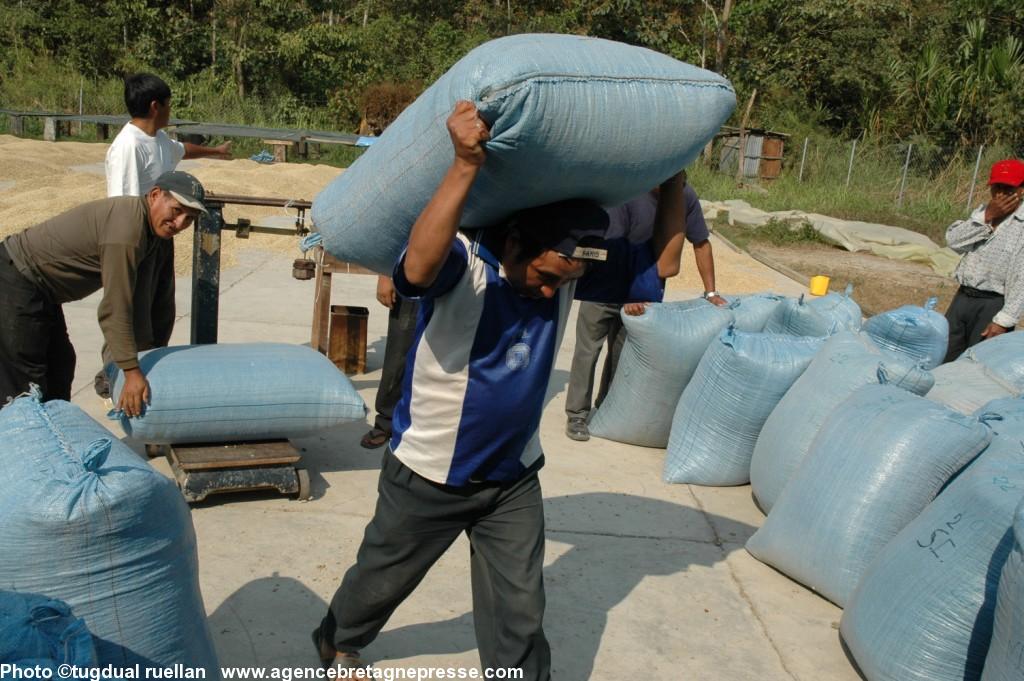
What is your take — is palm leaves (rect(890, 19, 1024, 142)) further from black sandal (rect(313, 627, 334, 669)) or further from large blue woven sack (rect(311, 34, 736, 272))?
black sandal (rect(313, 627, 334, 669))

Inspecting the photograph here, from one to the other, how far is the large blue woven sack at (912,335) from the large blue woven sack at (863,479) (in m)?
0.90

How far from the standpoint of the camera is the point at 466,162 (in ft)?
7.23

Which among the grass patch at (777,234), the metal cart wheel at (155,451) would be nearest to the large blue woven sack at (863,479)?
the metal cart wheel at (155,451)

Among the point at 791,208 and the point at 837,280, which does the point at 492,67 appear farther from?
the point at 791,208

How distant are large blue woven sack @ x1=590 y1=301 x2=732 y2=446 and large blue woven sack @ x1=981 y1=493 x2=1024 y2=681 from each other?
8.85 feet

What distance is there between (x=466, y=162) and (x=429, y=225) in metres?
0.16

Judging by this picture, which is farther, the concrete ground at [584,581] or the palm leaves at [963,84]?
the palm leaves at [963,84]

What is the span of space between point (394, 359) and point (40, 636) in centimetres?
339

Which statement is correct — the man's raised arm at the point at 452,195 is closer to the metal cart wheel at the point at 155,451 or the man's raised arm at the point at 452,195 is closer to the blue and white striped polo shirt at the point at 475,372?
the blue and white striped polo shirt at the point at 475,372

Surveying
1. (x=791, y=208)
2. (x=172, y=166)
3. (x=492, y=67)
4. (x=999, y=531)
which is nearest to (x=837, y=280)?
(x=791, y=208)

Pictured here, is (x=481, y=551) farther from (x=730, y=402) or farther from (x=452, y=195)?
(x=730, y=402)

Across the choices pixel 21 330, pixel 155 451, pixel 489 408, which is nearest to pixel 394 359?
pixel 155 451

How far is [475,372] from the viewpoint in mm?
2621

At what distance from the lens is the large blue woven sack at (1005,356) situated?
484 centimetres
